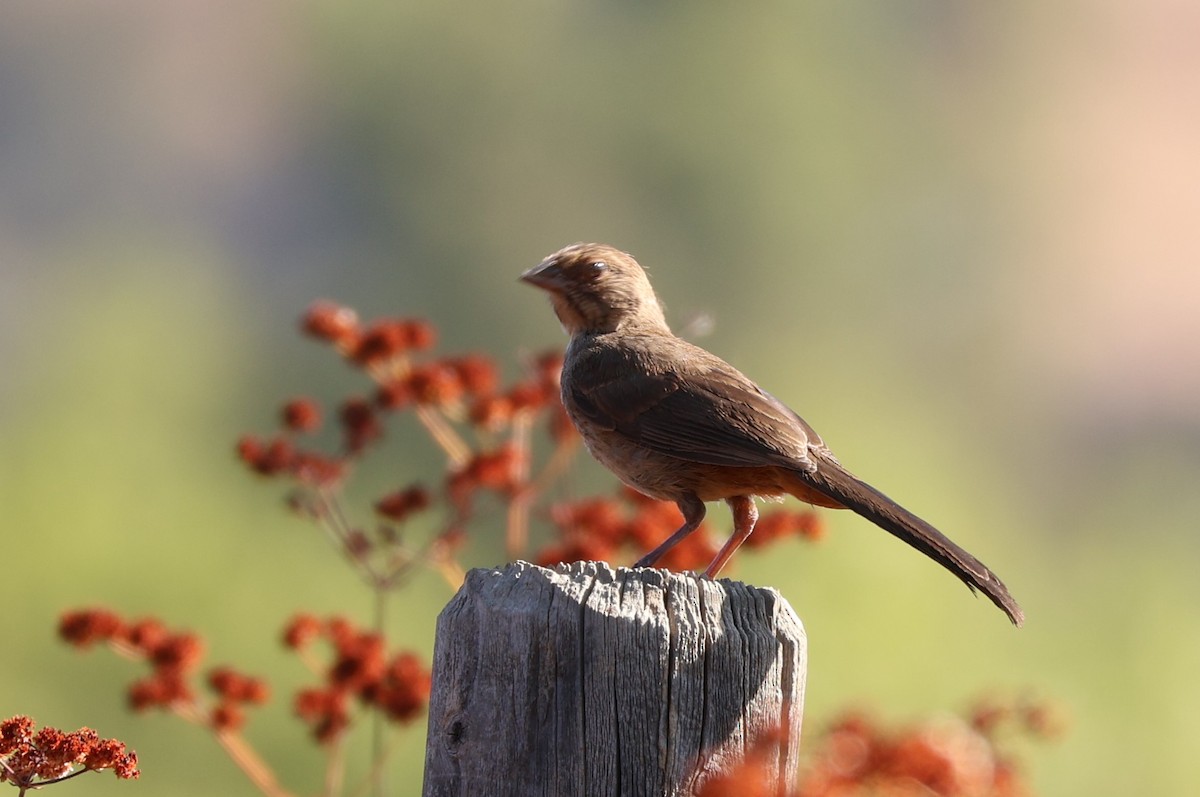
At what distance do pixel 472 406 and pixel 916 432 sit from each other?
9.17 m

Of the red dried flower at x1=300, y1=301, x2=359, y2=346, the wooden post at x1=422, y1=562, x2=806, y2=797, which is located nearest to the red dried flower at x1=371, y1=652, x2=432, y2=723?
the red dried flower at x1=300, y1=301, x2=359, y2=346

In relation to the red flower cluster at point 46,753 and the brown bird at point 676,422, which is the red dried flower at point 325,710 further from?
the red flower cluster at point 46,753

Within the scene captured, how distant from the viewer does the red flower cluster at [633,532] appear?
4074mm

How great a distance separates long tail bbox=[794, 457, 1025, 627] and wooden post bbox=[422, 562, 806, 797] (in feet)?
2.45

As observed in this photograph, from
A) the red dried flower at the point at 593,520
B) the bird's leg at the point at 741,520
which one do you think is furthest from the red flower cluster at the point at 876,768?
the red dried flower at the point at 593,520

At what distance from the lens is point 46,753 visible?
2170 millimetres

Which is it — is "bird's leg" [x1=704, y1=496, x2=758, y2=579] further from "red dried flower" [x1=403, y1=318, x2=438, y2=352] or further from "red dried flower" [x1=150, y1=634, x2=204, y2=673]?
"red dried flower" [x1=150, y1=634, x2=204, y2=673]

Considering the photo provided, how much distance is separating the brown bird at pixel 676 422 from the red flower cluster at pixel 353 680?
0.79 m

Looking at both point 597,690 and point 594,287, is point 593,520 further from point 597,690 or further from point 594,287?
point 597,690

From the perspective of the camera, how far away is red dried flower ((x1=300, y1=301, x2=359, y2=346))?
4.16 meters

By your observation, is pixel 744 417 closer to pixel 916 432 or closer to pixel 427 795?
pixel 427 795

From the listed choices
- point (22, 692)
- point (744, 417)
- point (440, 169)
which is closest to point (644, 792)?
point (744, 417)

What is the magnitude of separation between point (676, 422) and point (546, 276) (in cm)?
73


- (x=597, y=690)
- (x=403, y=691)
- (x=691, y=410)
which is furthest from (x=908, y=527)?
(x=403, y=691)
